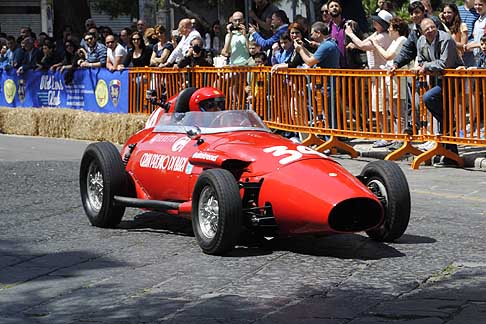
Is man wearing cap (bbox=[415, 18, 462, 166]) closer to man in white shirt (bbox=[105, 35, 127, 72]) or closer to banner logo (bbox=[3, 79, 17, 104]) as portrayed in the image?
man in white shirt (bbox=[105, 35, 127, 72])

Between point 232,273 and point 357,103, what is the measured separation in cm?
767

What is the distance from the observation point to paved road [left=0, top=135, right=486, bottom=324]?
6926 mm

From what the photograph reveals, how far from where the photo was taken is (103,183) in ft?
33.2

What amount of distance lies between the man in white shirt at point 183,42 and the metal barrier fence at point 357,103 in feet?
2.45

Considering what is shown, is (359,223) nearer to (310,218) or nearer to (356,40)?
(310,218)

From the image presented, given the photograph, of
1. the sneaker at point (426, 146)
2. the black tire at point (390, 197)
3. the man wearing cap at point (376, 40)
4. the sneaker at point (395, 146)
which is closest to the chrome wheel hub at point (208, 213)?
the black tire at point (390, 197)

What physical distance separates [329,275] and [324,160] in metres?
1.34

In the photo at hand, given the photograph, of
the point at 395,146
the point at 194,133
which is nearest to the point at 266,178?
the point at 194,133

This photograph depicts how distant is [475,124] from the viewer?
14.1 metres

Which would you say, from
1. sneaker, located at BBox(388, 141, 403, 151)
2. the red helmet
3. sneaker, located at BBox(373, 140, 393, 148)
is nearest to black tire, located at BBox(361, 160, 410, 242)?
the red helmet

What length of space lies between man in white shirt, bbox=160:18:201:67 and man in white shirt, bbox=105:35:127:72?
1.82 metres

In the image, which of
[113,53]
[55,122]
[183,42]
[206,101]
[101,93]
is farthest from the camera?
[101,93]

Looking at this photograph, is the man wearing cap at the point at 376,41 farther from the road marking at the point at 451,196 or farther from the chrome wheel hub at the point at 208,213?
the chrome wheel hub at the point at 208,213

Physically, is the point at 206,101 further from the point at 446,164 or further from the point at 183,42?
the point at 183,42
